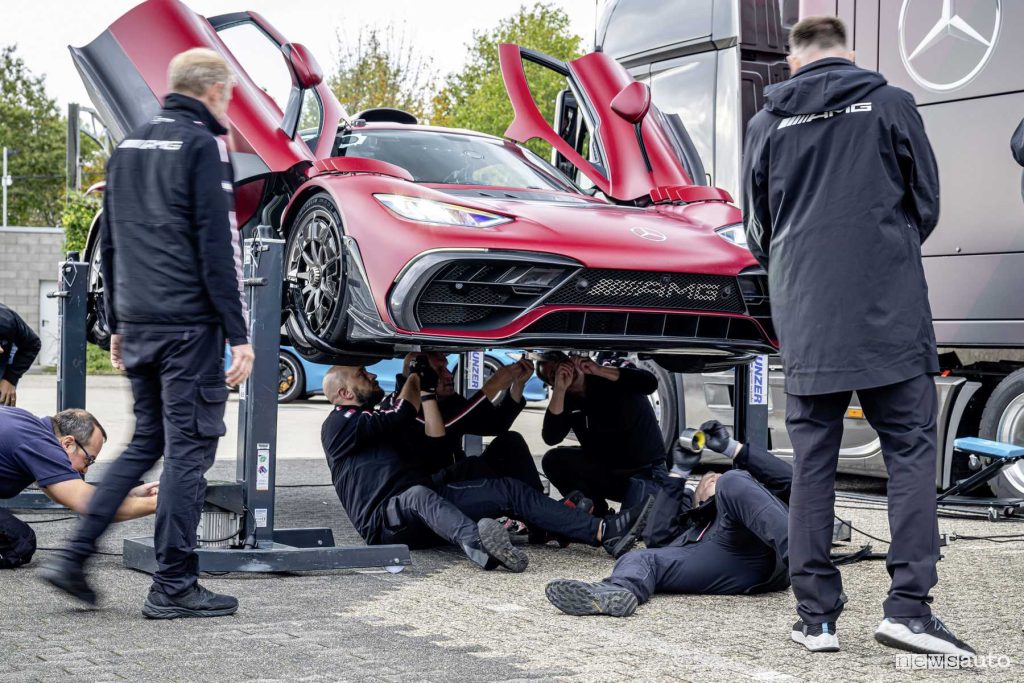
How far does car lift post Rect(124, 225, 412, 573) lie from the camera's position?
5.09m

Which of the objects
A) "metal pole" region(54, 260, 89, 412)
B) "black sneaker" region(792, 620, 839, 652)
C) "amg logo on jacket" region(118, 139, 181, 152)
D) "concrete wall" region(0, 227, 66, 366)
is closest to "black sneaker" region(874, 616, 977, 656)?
"black sneaker" region(792, 620, 839, 652)

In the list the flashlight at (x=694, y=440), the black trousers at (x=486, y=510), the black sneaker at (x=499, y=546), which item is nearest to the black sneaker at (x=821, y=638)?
the flashlight at (x=694, y=440)

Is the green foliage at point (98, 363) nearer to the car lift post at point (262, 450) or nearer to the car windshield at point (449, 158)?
the car windshield at point (449, 158)

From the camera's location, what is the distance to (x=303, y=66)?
19.4 ft

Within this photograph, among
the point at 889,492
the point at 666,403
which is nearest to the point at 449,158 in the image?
the point at 889,492

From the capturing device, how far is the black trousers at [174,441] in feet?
13.7

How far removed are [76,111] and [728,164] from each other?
24473 millimetres

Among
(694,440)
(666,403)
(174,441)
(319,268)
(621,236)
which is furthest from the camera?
(666,403)

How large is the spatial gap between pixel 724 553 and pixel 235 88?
3.16 meters

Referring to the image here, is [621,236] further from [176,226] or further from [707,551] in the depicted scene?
[176,226]

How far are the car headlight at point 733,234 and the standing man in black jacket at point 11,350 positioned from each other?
3746mm

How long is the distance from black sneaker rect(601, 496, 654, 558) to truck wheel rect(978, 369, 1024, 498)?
111 inches

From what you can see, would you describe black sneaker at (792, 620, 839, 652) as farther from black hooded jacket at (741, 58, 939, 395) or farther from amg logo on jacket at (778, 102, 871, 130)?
amg logo on jacket at (778, 102, 871, 130)

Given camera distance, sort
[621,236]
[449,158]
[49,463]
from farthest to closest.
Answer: [449,158]
[621,236]
[49,463]
